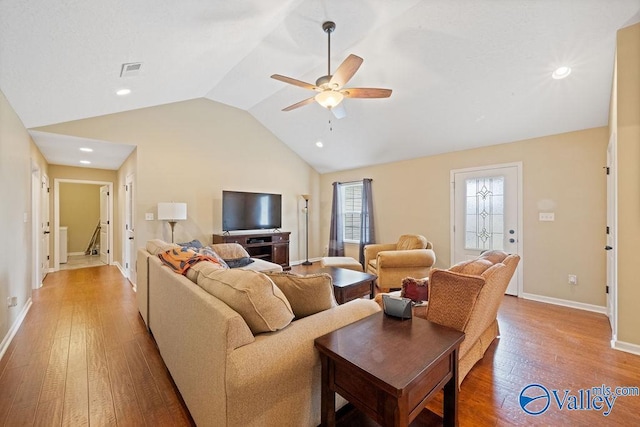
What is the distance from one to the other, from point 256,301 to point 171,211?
3.60 m

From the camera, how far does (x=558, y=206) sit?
3703 millimetres

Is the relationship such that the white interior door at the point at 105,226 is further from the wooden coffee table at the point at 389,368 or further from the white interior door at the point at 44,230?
the wooden coffee table at the point at 389,368

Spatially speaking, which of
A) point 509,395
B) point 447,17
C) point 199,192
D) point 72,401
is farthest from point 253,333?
point 199,192

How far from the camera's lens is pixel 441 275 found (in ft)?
6.05

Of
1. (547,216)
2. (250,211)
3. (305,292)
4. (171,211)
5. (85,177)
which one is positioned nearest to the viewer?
(305,292)

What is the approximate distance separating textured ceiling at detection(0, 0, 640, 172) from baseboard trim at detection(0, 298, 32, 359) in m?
2.21

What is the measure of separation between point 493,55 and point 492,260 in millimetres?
2157

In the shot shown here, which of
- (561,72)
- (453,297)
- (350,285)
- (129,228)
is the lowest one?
(350,285)

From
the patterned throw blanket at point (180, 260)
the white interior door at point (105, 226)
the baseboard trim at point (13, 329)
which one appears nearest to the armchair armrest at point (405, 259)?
the patterned throw blanket at point (180, 260)

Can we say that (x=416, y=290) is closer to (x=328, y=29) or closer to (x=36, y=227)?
(x=328, y=29)

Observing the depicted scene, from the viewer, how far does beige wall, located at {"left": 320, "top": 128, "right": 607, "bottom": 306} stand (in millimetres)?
3449

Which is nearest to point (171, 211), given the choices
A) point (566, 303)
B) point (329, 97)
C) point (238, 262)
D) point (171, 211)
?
point (171, 211)

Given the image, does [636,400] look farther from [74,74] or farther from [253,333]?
[74,74]

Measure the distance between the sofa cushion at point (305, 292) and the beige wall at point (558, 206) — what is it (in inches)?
147
